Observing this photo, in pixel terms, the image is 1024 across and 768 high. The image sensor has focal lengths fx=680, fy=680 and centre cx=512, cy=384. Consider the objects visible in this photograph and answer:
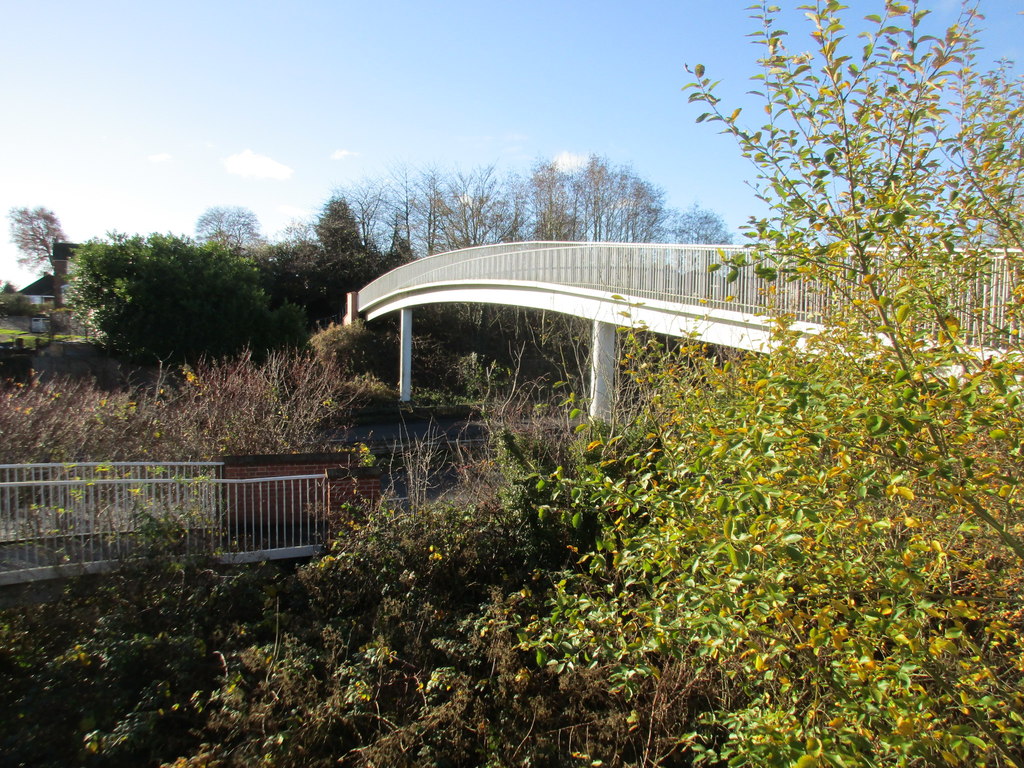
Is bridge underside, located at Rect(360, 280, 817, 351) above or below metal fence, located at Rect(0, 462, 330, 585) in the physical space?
above

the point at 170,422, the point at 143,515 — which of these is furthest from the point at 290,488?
the point at 170,422

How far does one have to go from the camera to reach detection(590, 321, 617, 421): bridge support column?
330 inches

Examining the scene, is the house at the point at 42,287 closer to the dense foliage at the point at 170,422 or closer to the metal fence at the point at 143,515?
the dense foliage at the point at 170,422

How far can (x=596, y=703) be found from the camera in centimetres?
524

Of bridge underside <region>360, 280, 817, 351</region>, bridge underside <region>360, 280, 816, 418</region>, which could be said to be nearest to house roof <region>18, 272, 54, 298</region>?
bridge underside <region>360, 280, 816, 418</region>

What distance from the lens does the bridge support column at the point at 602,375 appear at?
27.5ft

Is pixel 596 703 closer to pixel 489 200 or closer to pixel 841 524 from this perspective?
pixel 841 524

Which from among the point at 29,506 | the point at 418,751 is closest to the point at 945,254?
the point at 418,751

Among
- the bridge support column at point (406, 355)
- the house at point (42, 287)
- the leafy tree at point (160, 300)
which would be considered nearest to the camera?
the leafy tree at point (160, 300)

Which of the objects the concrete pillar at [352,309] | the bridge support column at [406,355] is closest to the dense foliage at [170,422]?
the bridge support column at [406,355]

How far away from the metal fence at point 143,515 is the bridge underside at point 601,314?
3877 mm

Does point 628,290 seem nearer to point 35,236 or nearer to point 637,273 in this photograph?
point 637,273

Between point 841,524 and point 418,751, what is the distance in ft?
12.1

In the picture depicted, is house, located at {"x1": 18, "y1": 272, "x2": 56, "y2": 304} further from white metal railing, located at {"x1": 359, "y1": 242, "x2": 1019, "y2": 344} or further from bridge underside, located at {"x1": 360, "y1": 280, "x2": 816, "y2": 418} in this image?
white metal railing, located at {"x1": 359, "y1": 242, "x2": 1019, "y2": 344}
